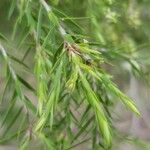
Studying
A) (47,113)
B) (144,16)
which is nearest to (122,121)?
(144,16)

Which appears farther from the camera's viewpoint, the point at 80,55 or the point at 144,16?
the point at 144,16

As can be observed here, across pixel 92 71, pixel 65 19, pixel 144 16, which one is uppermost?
pixel 144 16

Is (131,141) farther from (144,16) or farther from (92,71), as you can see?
(144,16)

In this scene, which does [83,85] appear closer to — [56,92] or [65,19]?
[56,92]

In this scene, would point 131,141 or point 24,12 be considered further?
point 131,141

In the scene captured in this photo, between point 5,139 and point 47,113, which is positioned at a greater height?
point 47,113

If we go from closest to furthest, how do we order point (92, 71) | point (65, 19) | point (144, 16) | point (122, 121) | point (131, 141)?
point (92, 71), point (65, 19), point (131, 141), point (144, 16), point (122, 121)

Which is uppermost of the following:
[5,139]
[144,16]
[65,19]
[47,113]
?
[144,16]

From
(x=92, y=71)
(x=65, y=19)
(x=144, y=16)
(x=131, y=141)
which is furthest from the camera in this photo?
(x=144, y=16)

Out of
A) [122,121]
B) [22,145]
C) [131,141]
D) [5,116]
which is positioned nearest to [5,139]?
[5,116]
